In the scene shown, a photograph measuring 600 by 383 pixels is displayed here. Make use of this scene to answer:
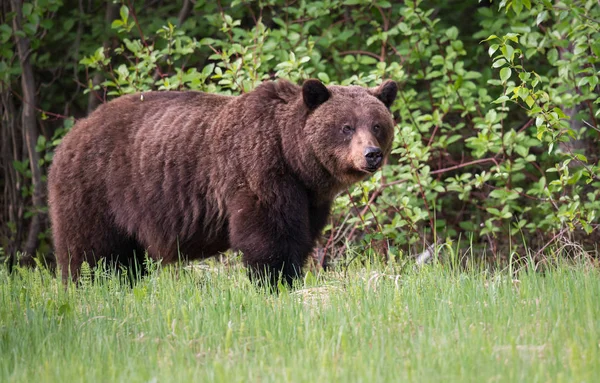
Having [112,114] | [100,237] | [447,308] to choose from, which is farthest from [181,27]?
[447,308]

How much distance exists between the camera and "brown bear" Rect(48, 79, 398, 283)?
6.82 m

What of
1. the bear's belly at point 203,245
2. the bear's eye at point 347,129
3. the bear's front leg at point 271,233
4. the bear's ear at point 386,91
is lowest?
the bear's belly at point 203,245

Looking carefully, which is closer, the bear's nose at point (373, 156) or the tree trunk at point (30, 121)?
the bear's nose at point (373, 156)

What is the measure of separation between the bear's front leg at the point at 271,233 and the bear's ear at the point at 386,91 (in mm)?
1125

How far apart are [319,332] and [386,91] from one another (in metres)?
2.95

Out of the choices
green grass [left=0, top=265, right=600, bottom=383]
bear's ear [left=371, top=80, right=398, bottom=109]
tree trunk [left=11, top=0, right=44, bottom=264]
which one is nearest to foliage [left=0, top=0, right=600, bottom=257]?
tree trunk [left=11, top=0, right=44, bottom=264]

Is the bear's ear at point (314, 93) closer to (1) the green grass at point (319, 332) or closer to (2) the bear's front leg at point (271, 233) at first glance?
(2) the bear's front leg at point (271, 233)

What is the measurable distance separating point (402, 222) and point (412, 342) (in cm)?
430

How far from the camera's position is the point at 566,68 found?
8602 millimetres

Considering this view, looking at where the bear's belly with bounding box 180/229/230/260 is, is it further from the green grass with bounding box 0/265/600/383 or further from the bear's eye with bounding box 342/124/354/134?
the bear's eye with bounding box 342/124/354/134

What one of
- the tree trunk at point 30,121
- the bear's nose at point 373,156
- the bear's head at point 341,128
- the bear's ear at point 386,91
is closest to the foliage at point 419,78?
the tree trunk at point 30,121

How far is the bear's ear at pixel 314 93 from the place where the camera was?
22.8 feet

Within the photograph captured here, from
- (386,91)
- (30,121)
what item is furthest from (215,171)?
(30,121)

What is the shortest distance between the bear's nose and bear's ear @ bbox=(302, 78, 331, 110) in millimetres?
628
